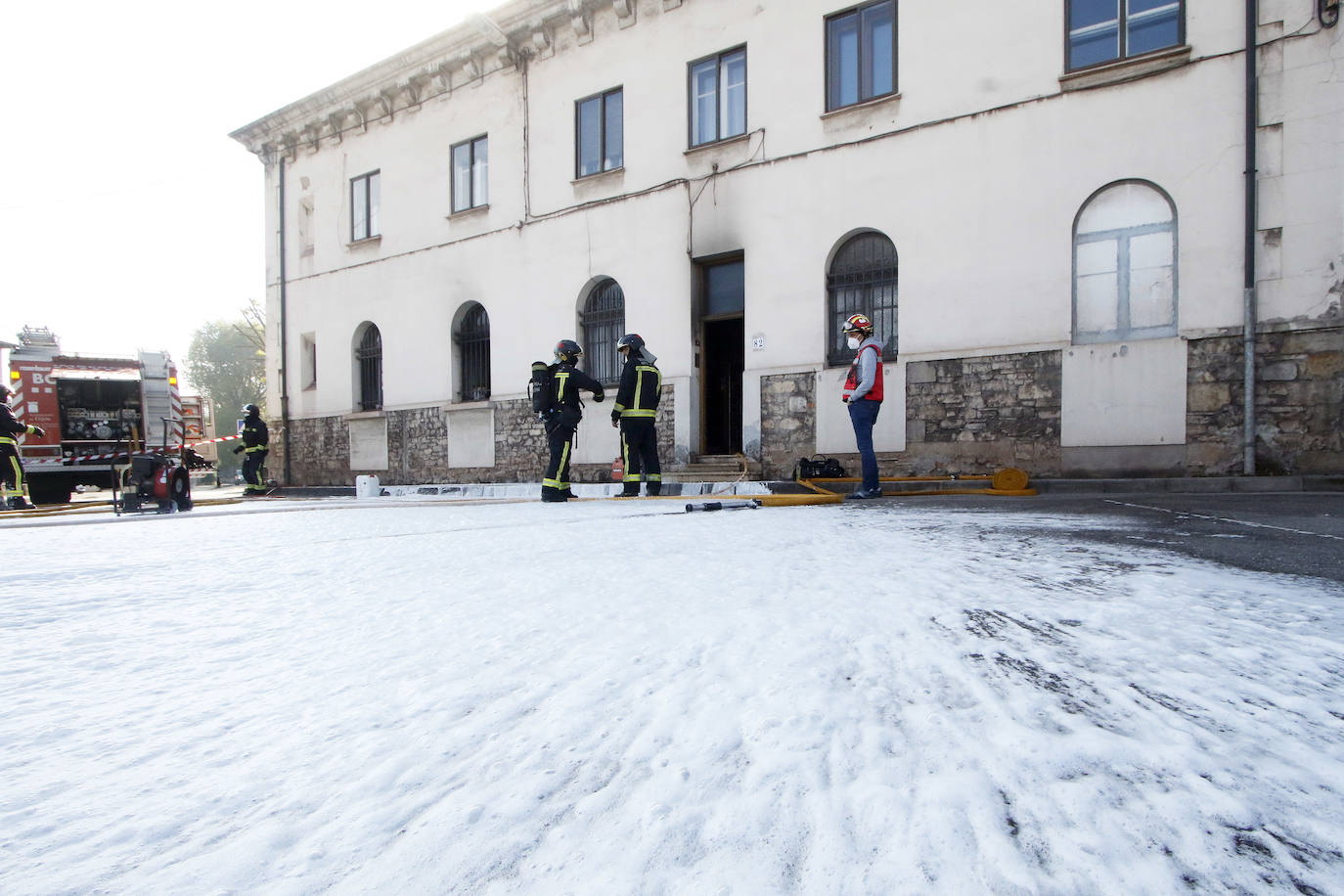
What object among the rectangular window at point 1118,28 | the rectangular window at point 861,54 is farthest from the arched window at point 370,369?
Result: the rectangular window at point 1118,28

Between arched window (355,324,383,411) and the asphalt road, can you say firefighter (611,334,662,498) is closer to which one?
the asphalt road

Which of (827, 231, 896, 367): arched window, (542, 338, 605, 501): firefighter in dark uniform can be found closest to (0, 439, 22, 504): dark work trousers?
(542, 338, 605, 501): firefighter in dark uniform

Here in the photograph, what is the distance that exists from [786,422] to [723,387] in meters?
1.95

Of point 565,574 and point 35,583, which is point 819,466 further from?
point 35,583

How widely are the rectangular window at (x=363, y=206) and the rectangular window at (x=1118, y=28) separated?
43.5 feet

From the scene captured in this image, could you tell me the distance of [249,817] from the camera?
2.82ft

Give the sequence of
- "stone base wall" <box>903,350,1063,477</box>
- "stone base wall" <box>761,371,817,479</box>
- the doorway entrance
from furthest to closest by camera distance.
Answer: the doorway entrance, "stone base wall" <box>761,371,817,479</box>, "stone base wall" <box>903,350,1063,477</box>

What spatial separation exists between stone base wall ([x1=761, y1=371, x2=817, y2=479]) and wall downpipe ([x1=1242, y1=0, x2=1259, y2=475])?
188 inches

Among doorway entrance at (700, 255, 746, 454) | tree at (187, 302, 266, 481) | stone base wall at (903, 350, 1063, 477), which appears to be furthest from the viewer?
tree at (187, 302, 266, 481)

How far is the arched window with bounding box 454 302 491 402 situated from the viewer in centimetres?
1347

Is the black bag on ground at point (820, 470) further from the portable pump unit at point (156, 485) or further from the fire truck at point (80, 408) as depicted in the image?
the fire truck at point (80, 408)

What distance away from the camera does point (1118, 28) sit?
794cm

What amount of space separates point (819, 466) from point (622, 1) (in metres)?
8.29

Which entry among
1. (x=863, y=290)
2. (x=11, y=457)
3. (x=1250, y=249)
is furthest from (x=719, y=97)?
(x=11, y=457)
